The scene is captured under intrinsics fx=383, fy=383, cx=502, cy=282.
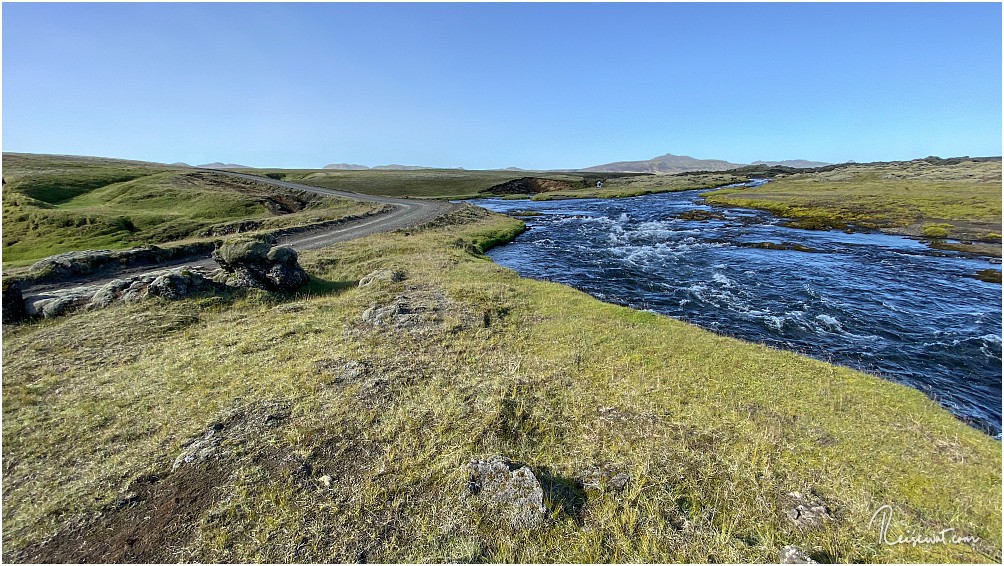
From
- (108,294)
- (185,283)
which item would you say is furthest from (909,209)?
(108,294)

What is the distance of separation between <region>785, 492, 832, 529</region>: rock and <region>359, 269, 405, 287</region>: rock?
21805 millimetres

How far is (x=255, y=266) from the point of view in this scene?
22.3 metres

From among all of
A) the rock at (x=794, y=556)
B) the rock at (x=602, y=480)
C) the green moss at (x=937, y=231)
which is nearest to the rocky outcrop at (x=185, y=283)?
the rock at (x=602, y=480)

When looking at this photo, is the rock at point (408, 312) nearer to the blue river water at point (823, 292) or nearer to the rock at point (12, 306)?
the blue river water at point (823, 292)

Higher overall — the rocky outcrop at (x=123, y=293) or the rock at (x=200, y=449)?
the rocky outcrop at (x=123, y=293)

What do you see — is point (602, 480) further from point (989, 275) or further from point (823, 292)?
point (989, 275)

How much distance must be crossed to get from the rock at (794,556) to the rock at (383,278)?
22.1 m

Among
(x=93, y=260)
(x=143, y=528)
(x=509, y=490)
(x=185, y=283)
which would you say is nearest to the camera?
(x=143, y=528)

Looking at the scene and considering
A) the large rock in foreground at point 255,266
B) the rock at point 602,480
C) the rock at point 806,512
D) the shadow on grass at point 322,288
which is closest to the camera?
the rock at point 806,512

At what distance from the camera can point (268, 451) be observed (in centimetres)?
948

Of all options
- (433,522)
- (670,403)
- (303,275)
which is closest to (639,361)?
(670,403)

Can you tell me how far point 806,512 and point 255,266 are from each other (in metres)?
25.7

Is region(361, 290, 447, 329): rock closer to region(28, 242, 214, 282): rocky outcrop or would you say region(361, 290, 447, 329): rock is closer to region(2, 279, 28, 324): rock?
region(2, 279, 28, 324): rock

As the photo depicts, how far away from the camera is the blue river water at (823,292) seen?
54.9 feet
